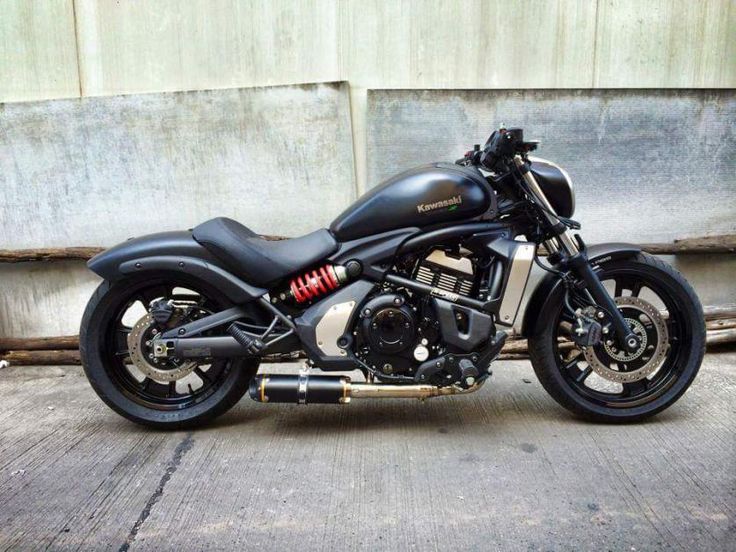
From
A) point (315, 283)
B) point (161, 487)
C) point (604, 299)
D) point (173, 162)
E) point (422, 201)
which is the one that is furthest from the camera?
point (173, 162)

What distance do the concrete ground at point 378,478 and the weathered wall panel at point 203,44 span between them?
2.25 meters

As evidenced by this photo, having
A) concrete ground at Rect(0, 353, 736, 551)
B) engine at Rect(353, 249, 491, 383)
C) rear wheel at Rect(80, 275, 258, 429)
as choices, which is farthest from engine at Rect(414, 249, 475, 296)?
rear wheel at Rect(80, 275, 258, 429)

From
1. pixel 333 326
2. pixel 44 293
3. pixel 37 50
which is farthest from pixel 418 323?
pixel 37 50

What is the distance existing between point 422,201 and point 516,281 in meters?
0.61

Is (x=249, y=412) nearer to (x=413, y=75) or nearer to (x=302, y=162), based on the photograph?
(x=302, y=162)

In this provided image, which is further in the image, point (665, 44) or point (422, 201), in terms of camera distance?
point (665, 44)

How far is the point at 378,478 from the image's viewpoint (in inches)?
108

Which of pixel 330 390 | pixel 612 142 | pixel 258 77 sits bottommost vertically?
pixel 330 390

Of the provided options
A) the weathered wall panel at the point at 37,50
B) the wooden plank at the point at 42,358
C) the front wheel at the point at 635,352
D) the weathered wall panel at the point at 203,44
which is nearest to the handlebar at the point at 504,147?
the front wheel at the point at 635,352

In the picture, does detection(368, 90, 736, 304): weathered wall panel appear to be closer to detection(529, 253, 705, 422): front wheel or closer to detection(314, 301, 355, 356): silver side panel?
detection(529, 253, 705, 422): front wheel

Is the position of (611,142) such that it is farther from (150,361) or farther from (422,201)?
(150,361)

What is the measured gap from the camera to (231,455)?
2.98 metres

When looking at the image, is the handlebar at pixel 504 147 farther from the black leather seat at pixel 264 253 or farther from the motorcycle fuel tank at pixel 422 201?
the black leather seat at pixel 264 253

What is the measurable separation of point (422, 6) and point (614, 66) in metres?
1.43
